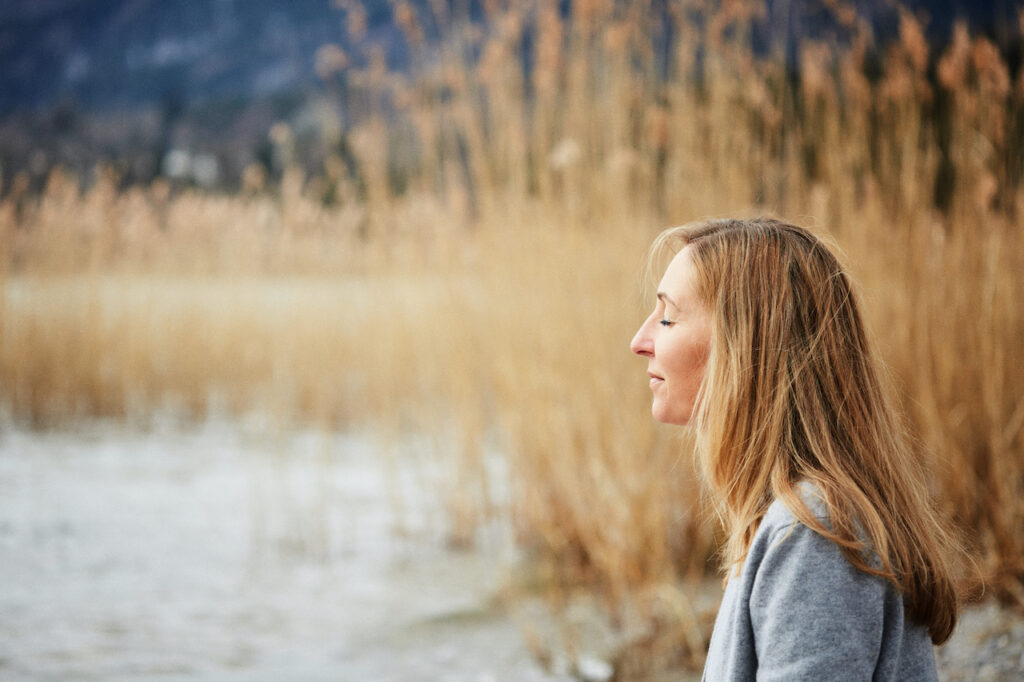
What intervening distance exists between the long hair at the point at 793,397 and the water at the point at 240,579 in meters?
1.36

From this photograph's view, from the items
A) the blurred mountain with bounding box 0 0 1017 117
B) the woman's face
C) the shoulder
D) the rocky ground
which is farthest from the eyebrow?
the blurred mountain with bounding box 0 0 1017 117

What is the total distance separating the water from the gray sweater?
53.6 inches

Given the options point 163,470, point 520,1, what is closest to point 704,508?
point 520,1

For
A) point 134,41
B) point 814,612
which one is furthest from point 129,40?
point 814,612

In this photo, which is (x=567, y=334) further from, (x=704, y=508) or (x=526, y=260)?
(x=704, y=508)

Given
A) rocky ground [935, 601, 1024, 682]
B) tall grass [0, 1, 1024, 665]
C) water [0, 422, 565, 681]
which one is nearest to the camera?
rocky ground [935, 601, 1024, 682]

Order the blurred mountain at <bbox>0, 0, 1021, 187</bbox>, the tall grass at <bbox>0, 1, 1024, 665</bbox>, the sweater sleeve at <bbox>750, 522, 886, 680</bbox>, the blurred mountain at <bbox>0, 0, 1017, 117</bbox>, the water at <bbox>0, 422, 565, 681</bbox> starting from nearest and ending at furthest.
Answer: the sweater sleeve at <bbox>750, 522, 886, 680</bbox> < the tall grass at <bbox>0, 1, 1024, 665</bbox> < the water at <bbox>0, 422, 565, 681</bbox> < the blurred mountain at <bbox>0, 0, 1021, 187</bbox> < the blurred mountain at <bbox>0, 0, 1017, 117</bbox>

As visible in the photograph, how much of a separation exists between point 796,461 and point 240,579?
7.95 ft

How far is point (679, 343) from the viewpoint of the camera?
2.48 feet

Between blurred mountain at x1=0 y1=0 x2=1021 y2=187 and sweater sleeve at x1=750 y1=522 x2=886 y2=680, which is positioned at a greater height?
blurred mountain at x1=0 y1=0 x2=1021 y2=187

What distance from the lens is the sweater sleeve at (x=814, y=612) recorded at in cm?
59

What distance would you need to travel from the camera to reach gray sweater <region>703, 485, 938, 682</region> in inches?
23.1

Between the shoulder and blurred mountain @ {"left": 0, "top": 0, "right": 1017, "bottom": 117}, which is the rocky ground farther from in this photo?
blurred mountain @ {"left": 0, "top": 0, "right": 1017, "bottom": 117}

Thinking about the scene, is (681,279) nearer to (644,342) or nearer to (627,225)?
(644,342)
